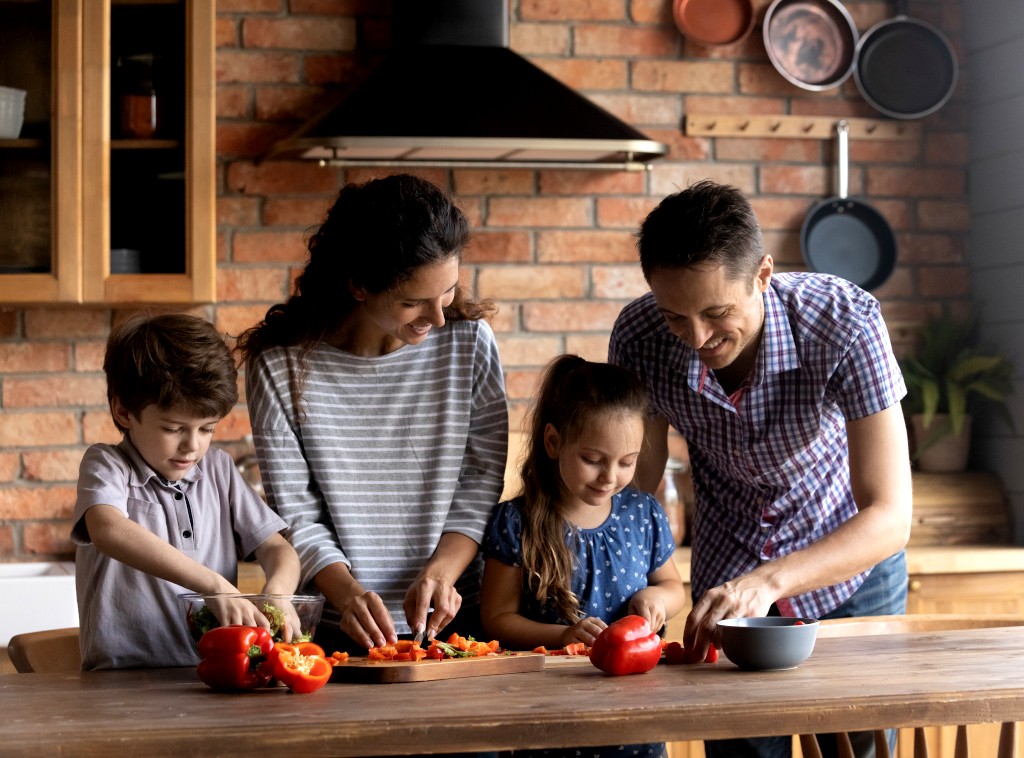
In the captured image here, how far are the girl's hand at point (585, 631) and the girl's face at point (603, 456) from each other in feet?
0.67

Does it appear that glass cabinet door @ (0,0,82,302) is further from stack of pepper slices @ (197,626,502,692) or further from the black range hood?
stack of pepper slices @ (197,626,502,692)

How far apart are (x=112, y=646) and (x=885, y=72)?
2.62 metres

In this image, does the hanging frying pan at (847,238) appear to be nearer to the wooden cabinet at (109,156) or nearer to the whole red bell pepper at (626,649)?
the wooden cabinet at (109,156)

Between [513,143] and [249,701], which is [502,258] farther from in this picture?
[249,701]

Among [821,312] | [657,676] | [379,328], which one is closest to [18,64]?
[379,328]

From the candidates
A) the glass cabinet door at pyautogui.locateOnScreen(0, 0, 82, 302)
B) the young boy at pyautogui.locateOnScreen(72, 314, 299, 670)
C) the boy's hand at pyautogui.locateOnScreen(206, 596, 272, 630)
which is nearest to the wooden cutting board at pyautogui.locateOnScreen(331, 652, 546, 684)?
the boy's hand at pyautogui.locateOnScreen(206, 596, 272, 630)

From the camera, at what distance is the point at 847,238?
339 centimetres

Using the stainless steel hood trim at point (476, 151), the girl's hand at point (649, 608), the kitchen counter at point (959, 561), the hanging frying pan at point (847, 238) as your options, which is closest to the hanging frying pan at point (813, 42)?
the hanging frying pan at point (847, 238)

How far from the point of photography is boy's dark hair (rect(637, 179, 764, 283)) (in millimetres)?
1653

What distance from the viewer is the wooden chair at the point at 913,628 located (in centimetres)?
163

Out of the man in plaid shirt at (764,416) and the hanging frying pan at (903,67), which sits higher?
the hanging frying pan at (903,67)

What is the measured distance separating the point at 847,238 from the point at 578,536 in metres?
1.84

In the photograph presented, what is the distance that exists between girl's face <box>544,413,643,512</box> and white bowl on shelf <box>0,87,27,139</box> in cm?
176

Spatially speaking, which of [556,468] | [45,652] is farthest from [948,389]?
[45,652]
